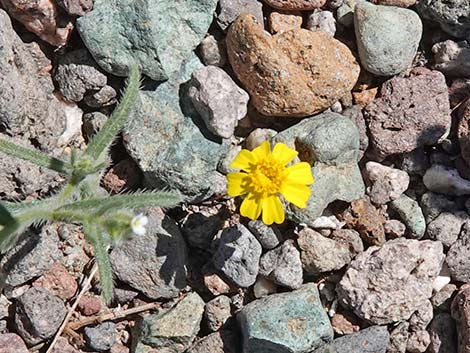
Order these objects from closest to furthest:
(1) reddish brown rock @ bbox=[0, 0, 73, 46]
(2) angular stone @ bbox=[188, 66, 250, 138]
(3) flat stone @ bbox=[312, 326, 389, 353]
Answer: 1. (1) reddish brown rock @ bbox=[0, 0, 73, 46]
2. (2) angular stone @ bbox=[188, 66, 250, 138]
3. (3) flat stone @ bbox=[312, 326, 389, 353]

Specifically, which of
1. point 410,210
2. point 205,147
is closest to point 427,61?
point 410,210

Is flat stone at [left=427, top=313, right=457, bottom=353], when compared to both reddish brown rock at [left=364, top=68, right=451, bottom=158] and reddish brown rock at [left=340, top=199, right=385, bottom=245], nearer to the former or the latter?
reddish brown rock at [left=340, top=199, right=385, bottom=245]

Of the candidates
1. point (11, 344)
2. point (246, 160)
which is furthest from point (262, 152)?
point (11, 344)

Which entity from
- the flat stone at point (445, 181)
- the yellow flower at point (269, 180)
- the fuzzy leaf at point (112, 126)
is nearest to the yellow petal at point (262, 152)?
the yellow flower at point (269, 180)

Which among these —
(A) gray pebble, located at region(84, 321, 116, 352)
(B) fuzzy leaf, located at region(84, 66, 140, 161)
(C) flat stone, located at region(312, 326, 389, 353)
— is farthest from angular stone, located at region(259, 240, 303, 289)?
(B) fuzzy leaf, located at region(84, 66, 140, 161)

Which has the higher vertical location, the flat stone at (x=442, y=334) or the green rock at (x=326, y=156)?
the green rock at (x=326, y=156)

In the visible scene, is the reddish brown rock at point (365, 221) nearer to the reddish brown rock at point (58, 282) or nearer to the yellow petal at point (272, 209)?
the yellow petal at point (272, 209)
